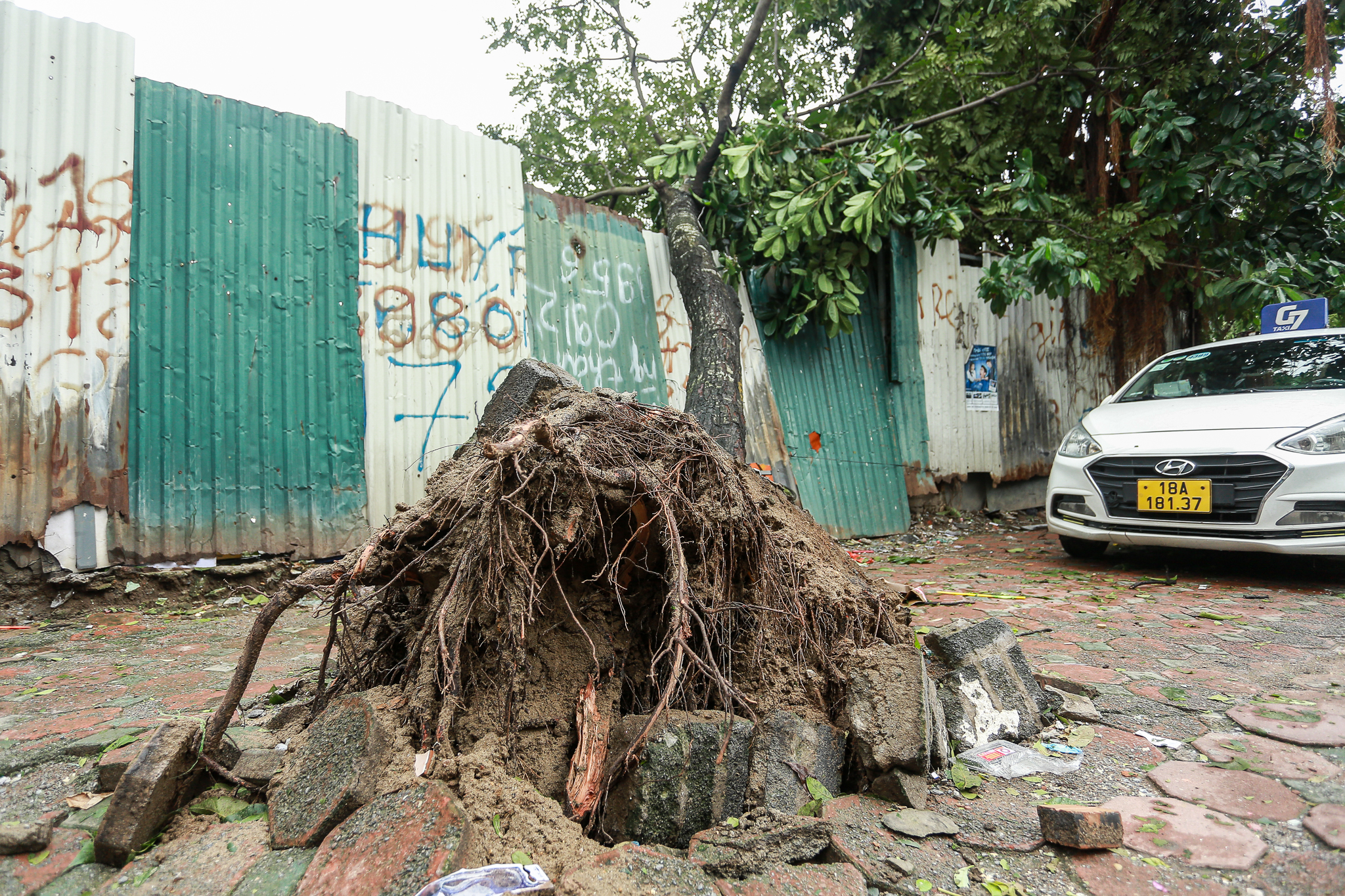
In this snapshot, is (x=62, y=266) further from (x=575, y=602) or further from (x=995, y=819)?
(x=995, y=819)

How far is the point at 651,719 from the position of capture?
6.03ft

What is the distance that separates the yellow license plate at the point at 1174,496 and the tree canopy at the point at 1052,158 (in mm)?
2232

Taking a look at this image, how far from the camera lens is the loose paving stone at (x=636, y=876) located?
1491 mm

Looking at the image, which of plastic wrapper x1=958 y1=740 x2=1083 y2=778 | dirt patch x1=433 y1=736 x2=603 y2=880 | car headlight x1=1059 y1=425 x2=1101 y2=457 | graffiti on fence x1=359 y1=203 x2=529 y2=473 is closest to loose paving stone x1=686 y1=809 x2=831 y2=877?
dirt patch x1=433 y1=736 x2=603 y2=880

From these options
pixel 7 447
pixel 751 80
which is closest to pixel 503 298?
pixel 7 447

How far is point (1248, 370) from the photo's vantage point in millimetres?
5117

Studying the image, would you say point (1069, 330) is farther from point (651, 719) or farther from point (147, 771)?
point (147, 771)

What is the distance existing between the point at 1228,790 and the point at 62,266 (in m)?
5.26

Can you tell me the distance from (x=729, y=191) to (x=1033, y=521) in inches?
198

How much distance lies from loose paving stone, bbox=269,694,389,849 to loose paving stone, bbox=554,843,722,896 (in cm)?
22

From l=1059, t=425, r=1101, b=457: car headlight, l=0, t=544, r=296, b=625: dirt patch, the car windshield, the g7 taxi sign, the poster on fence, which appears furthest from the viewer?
the poster on fence

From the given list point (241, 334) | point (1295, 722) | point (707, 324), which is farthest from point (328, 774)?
point (707, 324)

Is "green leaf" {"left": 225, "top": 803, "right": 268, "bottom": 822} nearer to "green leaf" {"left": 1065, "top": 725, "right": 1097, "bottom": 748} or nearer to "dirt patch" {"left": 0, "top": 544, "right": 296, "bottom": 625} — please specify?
"dirt patch" {"left": 0, "top": 544, "right": 296, "bottom": 625}

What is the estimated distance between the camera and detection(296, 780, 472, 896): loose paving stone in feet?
4.80
